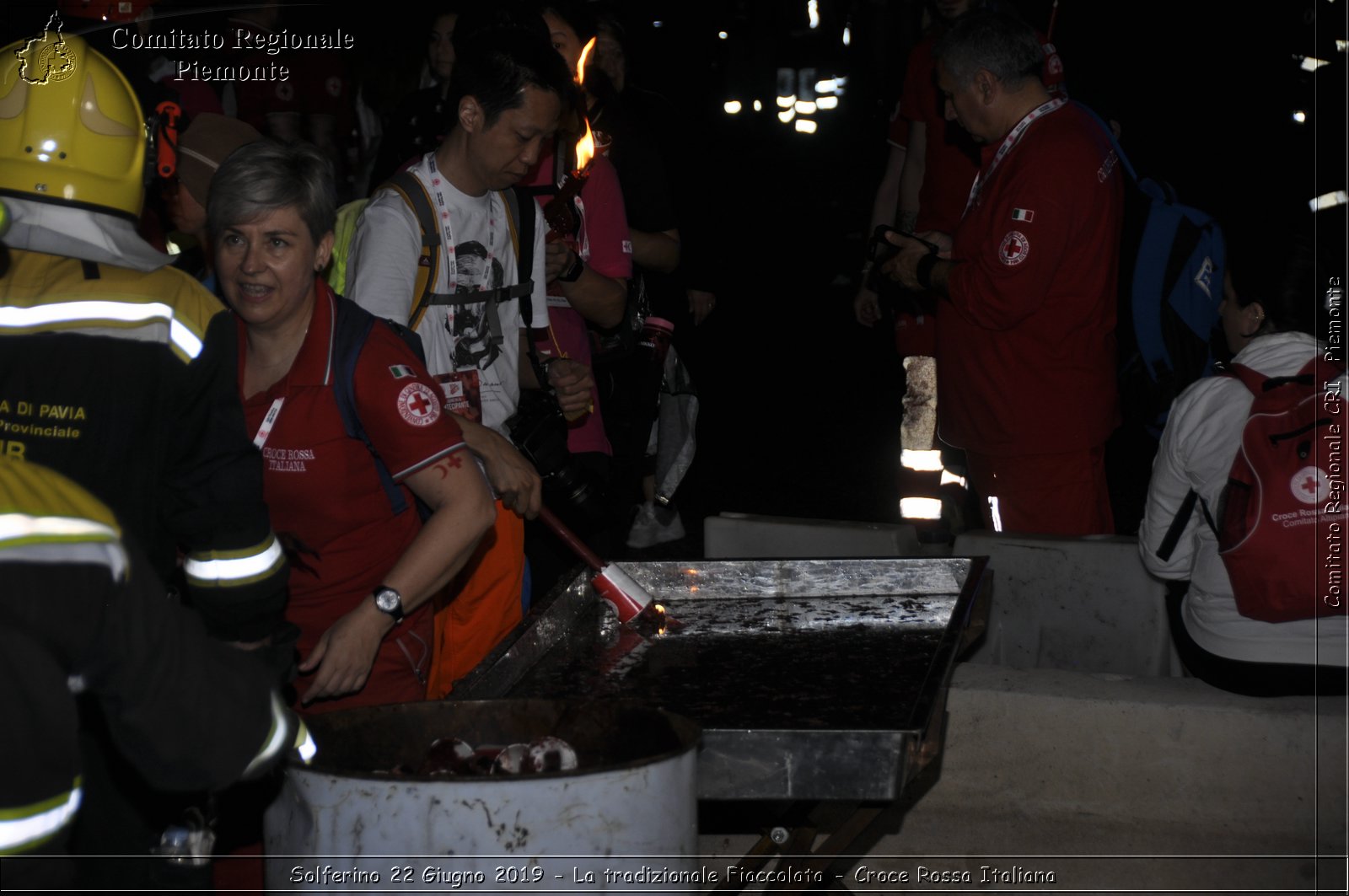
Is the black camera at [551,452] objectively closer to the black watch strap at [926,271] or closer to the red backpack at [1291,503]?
the black watch strap at [926,271]

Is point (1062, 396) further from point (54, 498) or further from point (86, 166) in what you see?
point (54, 498)

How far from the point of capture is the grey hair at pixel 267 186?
299 centimetres

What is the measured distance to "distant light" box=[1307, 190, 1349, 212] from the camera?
391cm

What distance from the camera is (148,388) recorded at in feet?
7.97

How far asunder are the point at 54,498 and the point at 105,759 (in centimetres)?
81

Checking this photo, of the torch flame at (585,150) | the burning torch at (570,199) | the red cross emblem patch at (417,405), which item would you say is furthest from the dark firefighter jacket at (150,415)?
the torch flame at (585,150)

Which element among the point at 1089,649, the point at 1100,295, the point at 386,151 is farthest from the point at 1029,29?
the point at 386,151

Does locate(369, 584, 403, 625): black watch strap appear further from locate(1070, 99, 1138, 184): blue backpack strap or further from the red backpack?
locate(1070, 99, 1138, 184): blue backpack strap

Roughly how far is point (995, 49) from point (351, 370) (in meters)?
2.61

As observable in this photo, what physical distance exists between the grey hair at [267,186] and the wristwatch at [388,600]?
766mm

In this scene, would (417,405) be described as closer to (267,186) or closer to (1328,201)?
(267,186)

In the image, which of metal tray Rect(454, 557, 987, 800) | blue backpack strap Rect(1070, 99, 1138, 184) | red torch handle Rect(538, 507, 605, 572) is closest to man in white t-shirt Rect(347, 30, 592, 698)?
red torch handle Rect(538, 507, 605, 572)

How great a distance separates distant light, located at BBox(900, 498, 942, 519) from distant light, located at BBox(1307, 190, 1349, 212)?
6.83ft

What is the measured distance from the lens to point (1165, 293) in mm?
4742
